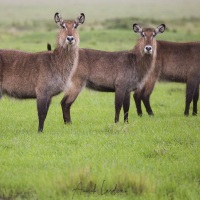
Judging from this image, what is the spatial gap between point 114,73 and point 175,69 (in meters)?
1.87

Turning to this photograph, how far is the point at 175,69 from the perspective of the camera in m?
12.4

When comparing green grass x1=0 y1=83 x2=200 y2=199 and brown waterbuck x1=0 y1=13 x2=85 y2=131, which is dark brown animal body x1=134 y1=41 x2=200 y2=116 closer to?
green grass x1=0 y1=83 x2=200 y2=199

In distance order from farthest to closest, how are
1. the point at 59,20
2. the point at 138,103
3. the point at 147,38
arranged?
the point at 138,103 → the point at 147,38 → the point at 59,20

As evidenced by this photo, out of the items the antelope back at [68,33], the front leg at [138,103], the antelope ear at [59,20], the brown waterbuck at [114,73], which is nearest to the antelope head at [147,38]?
the brown waterbuck at [114,73]

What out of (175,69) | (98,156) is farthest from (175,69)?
(98,156)

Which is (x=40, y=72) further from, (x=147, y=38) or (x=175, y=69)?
(x=175, y=69)

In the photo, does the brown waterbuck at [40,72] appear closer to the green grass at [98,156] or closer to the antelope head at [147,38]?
the green grass at [98,156]

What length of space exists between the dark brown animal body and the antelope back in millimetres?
2975

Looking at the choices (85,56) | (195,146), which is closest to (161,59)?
(85,56)

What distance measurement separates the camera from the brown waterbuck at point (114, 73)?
36.3 ft

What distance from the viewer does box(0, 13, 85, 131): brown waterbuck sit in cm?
955

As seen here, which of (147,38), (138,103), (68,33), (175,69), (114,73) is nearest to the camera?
(68,33)

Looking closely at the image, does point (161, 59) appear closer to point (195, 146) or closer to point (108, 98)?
point (108, 98)

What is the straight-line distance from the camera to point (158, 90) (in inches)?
675
